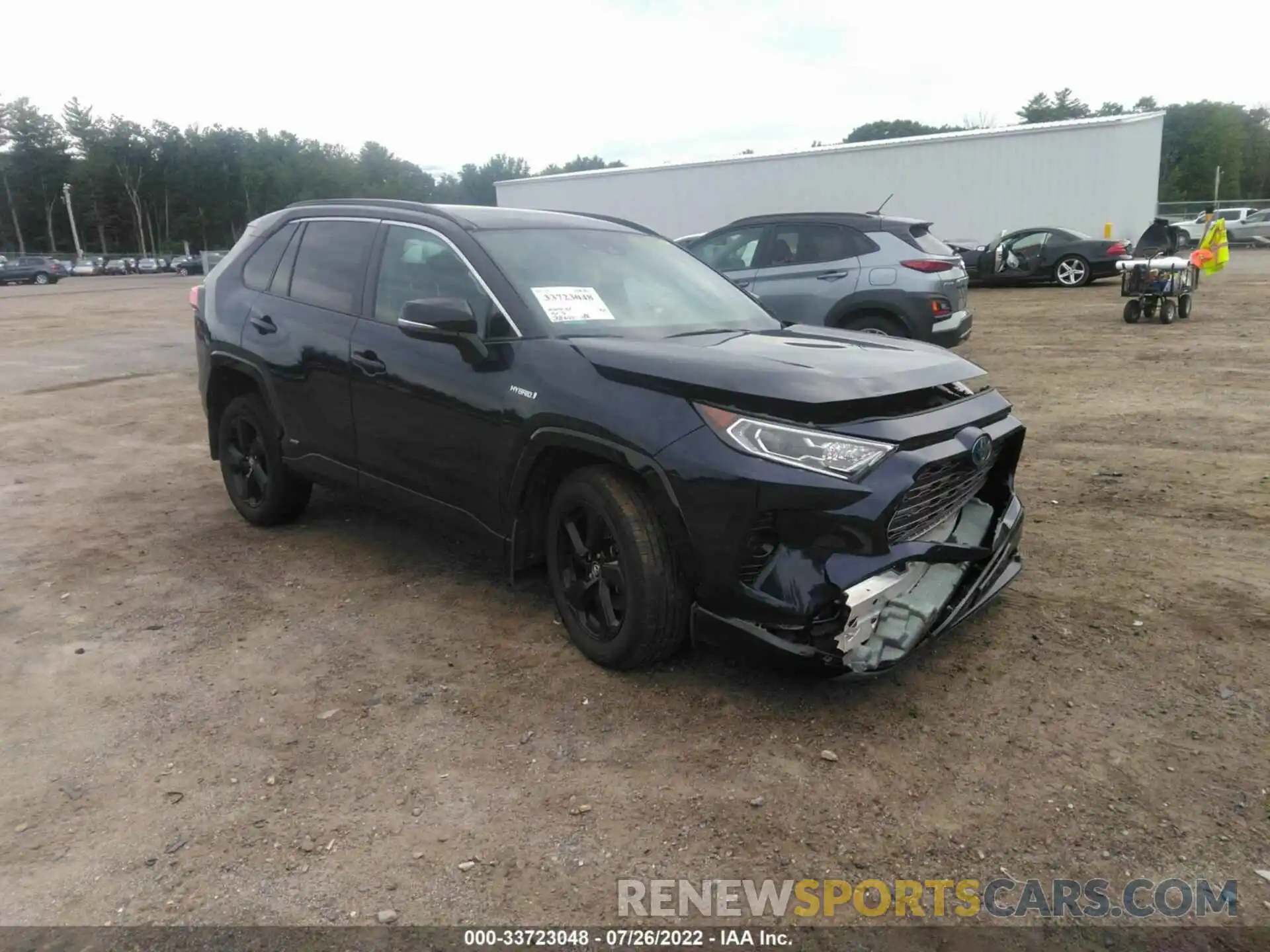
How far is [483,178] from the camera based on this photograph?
114250 mm

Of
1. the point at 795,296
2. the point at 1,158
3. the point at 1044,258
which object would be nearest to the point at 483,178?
the point at 1,158

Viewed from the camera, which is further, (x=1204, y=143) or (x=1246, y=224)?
(x=1204, y=143)

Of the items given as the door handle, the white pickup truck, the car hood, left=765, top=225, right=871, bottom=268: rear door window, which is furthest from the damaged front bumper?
the white pickup truck

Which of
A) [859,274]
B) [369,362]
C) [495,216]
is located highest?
[495,216]

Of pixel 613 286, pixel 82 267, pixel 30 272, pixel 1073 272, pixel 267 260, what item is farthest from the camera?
pixel 82 267

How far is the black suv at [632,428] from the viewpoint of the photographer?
286 centimetres

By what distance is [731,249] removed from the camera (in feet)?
31.3

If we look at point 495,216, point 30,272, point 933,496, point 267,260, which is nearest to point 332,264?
point 267,260

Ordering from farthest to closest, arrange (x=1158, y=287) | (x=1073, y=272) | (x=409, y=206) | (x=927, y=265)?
(x=1073, y=272) < (x=1158, y=287) < (x=927, y=265) < (x=409, y=206)

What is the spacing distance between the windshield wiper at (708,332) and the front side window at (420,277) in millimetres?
761

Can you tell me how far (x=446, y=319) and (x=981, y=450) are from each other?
6.69 feet

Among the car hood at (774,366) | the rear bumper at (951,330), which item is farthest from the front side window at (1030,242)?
the car hood at (774,366)

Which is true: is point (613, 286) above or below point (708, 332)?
above

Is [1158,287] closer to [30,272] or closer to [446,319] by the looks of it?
[446,319]
